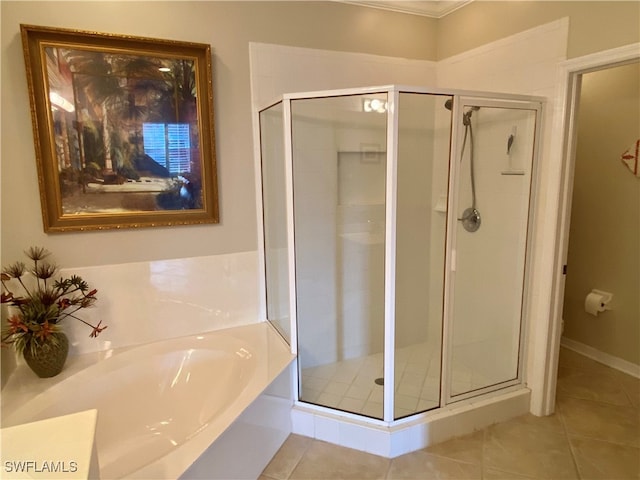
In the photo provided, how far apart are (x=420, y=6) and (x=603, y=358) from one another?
2.94m

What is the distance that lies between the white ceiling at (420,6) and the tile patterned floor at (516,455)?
270 cm

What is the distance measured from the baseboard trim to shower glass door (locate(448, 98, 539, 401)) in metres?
1.09

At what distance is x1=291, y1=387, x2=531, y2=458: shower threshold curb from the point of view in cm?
213

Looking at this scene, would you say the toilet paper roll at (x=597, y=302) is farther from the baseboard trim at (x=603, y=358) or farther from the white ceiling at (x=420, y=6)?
the white ceiling at (x=420, y=6)

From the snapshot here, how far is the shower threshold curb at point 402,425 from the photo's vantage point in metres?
2.13

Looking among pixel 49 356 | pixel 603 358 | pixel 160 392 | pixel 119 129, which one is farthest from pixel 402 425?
pixel 119 129

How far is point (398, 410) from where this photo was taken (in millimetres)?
2207

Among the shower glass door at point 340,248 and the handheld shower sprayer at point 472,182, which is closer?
the handheld shower sprayer at point 472,182

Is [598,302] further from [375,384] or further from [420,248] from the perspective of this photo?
[375,384]

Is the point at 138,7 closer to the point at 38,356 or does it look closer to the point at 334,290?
the point at 38,356

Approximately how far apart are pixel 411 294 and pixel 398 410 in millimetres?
711

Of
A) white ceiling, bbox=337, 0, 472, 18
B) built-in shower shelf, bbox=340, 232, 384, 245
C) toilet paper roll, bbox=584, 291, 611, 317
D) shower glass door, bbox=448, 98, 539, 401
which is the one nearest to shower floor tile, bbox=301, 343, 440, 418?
shower glass door, bbox=448, 98, 539, 401

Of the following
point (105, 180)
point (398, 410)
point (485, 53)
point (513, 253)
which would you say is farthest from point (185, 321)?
point (485, 53)

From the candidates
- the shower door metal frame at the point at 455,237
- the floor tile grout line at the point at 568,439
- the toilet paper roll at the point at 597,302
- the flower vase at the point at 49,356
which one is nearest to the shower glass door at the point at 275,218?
the shower door metal frame at the point at 455,237
